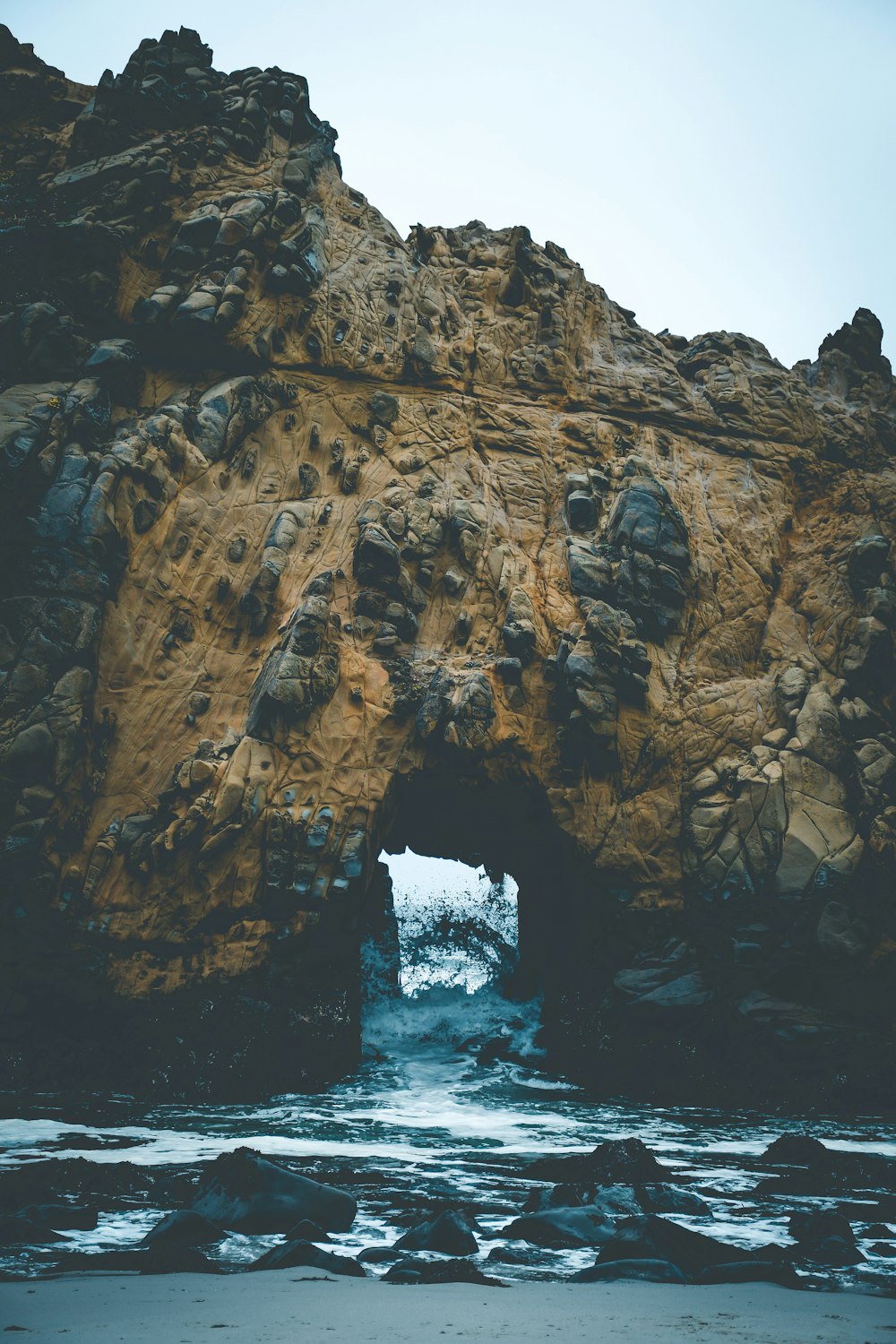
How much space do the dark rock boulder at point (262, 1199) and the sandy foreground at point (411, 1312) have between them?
4.76 feet

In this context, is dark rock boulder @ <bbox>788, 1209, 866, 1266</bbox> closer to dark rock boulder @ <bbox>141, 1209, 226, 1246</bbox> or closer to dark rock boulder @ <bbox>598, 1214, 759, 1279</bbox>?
dark rock boulder @ <bbox>598, 1214, 759, 1279</bbox>

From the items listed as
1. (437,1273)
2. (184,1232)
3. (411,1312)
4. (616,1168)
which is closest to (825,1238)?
(616,1168)

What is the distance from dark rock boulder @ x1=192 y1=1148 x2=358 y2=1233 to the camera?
6.49 meters

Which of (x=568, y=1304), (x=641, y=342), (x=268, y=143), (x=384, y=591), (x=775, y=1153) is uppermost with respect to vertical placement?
(x=268, y=143)

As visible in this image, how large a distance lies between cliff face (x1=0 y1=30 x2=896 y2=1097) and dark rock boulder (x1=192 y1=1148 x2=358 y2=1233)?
8.31 meters

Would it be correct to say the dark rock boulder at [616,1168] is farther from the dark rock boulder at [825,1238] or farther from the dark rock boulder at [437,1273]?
the dark rock boulder at [437,1273]

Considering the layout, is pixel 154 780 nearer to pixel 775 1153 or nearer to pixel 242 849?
pixel 242 849

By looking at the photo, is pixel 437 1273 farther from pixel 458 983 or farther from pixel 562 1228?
pixel 458 983

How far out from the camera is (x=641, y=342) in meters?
23.0

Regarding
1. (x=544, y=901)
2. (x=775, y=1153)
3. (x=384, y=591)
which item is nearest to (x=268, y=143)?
(x=384, y=591)

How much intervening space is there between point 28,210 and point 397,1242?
21.3 m

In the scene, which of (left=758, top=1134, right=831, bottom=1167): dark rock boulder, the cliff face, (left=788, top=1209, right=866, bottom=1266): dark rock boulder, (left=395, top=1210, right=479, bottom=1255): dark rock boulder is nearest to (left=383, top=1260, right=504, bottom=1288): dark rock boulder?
(left=395, top=1210, right=479, bottom=1255): dark rock boulder

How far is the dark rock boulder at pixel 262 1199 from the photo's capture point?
6.49 m

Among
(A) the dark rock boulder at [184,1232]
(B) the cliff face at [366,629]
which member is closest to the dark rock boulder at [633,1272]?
(A) the dark rock boulder at [184,1232]
